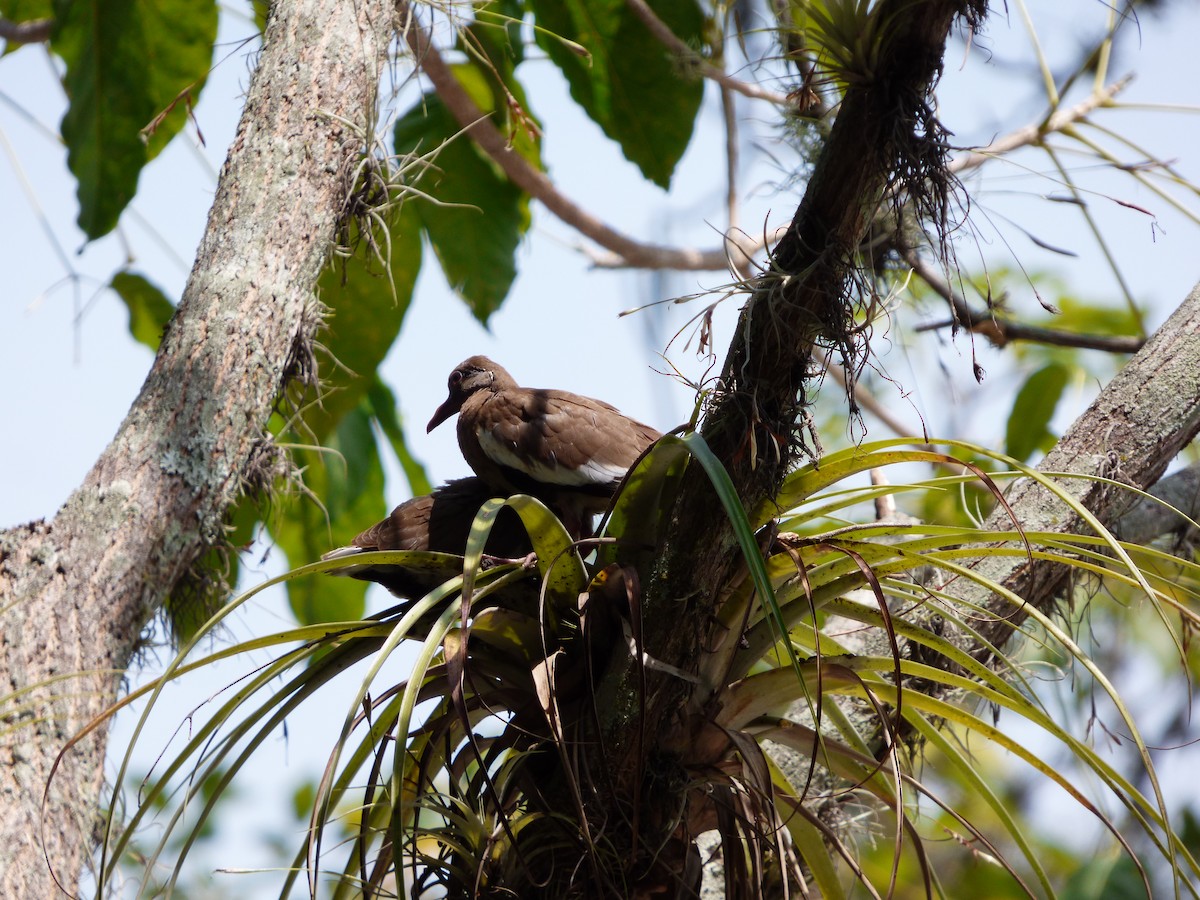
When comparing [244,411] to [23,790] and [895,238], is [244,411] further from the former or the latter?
[895,238]

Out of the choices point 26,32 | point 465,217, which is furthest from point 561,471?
point 26,32

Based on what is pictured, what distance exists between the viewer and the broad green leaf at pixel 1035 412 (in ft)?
13.8

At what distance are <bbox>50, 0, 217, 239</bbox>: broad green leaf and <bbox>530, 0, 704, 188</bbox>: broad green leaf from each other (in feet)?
3.71

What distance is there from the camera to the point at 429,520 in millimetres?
2820

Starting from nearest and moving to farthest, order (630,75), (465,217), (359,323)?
(359,323) → (630,75) → (465,217)

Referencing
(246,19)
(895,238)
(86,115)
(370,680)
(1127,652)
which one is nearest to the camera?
(370,680)

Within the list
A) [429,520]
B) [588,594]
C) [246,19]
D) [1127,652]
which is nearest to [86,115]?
[246,19]

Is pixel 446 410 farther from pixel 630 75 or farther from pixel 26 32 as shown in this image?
pixel 26 32

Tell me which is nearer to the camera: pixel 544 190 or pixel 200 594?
pixel 200 594

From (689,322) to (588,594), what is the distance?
0.48 metres

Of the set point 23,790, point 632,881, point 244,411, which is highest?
point 244,411

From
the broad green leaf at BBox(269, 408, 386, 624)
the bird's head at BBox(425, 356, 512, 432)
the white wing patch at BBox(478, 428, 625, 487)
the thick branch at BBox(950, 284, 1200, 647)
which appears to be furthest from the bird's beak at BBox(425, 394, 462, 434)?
the thick branch at BBox(950, 284, 1200, 647)

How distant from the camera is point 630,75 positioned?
370 centimetres

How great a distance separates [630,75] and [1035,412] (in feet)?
6.62
